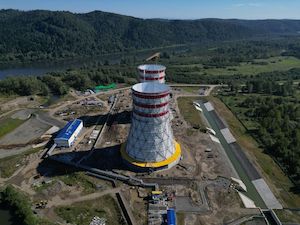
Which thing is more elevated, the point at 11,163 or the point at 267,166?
the point at 11,163

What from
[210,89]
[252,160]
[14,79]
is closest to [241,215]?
[252,160]

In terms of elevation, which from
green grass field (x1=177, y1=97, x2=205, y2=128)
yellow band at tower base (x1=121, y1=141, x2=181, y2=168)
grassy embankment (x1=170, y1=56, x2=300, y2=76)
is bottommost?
grassy embankment (x1=170, y1=56, x2=300, y2=76)

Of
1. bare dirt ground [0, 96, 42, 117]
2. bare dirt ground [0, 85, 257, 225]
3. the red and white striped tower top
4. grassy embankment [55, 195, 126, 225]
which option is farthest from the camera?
bare dirt ground [0, 96, 42, 117]

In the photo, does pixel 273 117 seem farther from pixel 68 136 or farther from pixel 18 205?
pixel 18 205

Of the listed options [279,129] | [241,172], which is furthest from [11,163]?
[279,129]

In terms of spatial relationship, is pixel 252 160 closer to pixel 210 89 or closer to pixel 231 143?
pixel 231 143

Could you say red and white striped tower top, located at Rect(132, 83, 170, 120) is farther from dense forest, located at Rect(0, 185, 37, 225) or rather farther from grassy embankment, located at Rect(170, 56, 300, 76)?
grassy embankment, located at Rect(170, 56, 300, 76)

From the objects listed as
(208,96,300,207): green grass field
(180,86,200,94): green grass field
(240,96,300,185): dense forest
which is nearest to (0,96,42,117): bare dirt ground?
(180,86,200,94): green grass field
